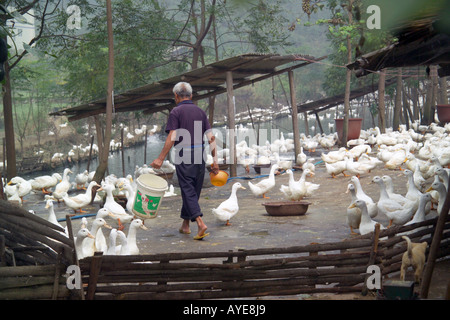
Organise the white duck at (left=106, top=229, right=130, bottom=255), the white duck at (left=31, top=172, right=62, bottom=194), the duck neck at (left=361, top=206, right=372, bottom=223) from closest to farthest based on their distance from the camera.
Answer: the white duck at (left=106, top=229, right=130, bottom=255)
the duck neck at (left=361, top=206, right=372, bottom=223)
the white duck at (left=31, top=172, right=62, bottom=194)

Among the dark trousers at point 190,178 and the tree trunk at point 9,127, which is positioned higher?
the tree trunk at point 9,127

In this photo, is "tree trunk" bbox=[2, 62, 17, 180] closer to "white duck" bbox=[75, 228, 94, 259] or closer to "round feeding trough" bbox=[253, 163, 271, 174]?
"round feeding trough" bbox=[253, 163, 271, 174]

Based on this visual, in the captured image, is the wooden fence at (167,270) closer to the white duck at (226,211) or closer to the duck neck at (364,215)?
the duck neck at (364,215)

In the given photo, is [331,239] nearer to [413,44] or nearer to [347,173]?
[413,44]

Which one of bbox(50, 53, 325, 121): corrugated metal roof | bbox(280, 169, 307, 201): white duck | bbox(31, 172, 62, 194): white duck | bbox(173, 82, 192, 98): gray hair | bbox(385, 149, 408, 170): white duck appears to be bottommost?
bbox(280, 169, 307, 201): white duck

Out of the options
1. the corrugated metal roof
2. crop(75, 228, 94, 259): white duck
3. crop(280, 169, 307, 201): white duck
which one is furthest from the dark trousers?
the corrugated metal roof

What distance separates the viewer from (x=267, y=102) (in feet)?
190

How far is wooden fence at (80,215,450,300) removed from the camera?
14.5ft

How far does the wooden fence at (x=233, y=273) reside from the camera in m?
4.42

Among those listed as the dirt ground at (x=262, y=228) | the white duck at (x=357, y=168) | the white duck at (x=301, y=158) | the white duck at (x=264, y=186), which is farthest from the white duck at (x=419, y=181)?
the white duck at (x=301, y=158)

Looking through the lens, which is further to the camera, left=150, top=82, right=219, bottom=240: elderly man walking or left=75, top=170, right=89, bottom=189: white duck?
left=75, top=170, right=89, bottom=189: white duck

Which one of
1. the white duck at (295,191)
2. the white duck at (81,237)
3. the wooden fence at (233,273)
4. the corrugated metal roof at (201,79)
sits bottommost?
the wooden fence at (233,273)

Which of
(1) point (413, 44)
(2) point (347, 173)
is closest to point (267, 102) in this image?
(2) point (347, 173)

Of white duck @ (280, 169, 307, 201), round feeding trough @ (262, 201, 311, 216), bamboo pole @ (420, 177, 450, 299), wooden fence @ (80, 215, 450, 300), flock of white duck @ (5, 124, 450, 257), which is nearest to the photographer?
bamboo pole @ (420, 177, 450, 299)
